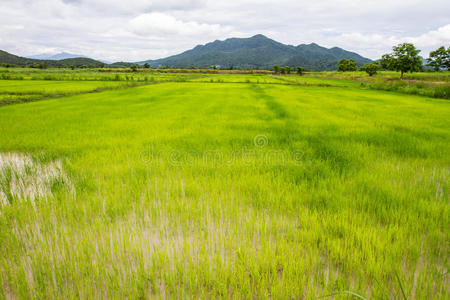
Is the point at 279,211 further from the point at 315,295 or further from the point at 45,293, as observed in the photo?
the point at 45,293

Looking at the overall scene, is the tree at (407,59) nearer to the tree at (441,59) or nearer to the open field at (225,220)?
the tree at (441,59)

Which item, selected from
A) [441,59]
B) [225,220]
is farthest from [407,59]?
[225,220]

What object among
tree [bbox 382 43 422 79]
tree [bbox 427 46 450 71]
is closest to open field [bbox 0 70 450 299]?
tree [bbox 382 43 422 79]

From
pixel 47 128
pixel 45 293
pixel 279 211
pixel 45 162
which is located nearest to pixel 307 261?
pixel 279 211

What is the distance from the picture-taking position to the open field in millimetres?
1696

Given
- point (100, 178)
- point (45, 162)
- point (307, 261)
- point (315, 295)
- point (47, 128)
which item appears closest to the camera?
point (315, 295)

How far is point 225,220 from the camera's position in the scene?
2553 millimetres

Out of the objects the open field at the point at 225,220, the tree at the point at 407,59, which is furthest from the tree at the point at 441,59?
the open field at the point at 225,220

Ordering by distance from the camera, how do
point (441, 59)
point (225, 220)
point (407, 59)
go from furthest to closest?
point (441, 59)
point (407, 59)
point (225, 220)

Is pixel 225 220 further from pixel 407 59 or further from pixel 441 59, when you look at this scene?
pixel 441 59

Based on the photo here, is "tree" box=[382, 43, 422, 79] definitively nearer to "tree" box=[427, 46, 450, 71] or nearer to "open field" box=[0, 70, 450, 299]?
"tree" box=[427, 46, 450, 71]

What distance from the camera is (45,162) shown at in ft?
14.6

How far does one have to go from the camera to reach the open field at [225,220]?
5.57ft

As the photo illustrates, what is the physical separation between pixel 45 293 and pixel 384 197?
384cm
